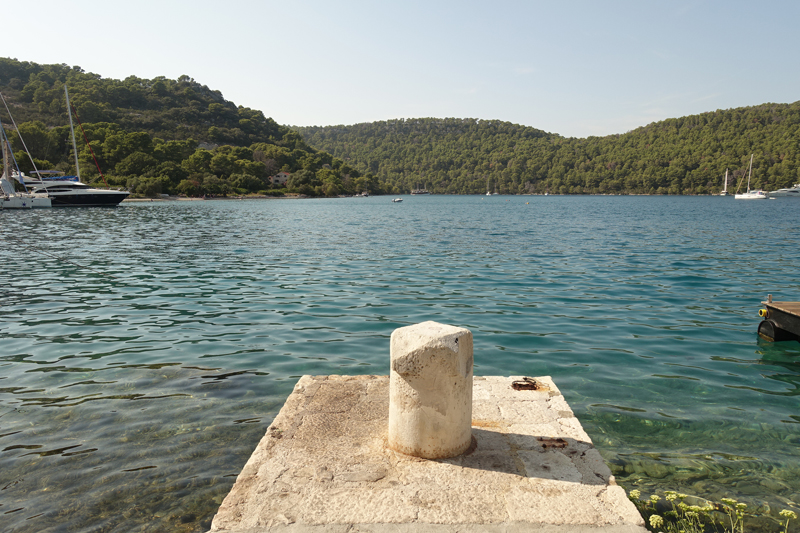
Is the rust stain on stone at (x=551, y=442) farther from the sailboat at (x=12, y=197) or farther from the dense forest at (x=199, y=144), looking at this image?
the dense forest at (x=199, y=144)

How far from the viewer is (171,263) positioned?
20.8m

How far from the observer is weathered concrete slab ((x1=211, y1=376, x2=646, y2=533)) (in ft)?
12.3

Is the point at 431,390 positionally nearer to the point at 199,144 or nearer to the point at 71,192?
the point at 71,192

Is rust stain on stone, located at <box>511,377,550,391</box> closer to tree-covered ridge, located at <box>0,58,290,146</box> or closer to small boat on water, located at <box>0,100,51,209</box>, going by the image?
small boat on water, located at <box>0,100,51,209</box>

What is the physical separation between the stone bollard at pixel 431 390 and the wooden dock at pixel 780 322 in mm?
8908

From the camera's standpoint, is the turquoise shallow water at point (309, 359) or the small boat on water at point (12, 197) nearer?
the turquoise shallow water at point (309, 359)

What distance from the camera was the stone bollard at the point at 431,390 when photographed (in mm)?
4297

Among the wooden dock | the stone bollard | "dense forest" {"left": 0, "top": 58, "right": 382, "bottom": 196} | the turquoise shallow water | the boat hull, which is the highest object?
"dense forest" {"left": 0, "top": 58, "right": 382, "bottom": 196}

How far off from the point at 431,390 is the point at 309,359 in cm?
522

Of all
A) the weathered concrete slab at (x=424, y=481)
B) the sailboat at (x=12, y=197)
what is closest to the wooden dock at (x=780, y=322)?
the weathered concrete slab at (x=424, y=481)

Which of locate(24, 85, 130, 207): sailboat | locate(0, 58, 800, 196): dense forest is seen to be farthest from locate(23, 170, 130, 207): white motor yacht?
locate(0, 58, 800, 196): dense forest

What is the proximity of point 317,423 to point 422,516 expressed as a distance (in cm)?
203

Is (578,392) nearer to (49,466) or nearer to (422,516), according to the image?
(422,516)

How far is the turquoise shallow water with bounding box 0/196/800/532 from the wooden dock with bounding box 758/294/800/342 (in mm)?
373
